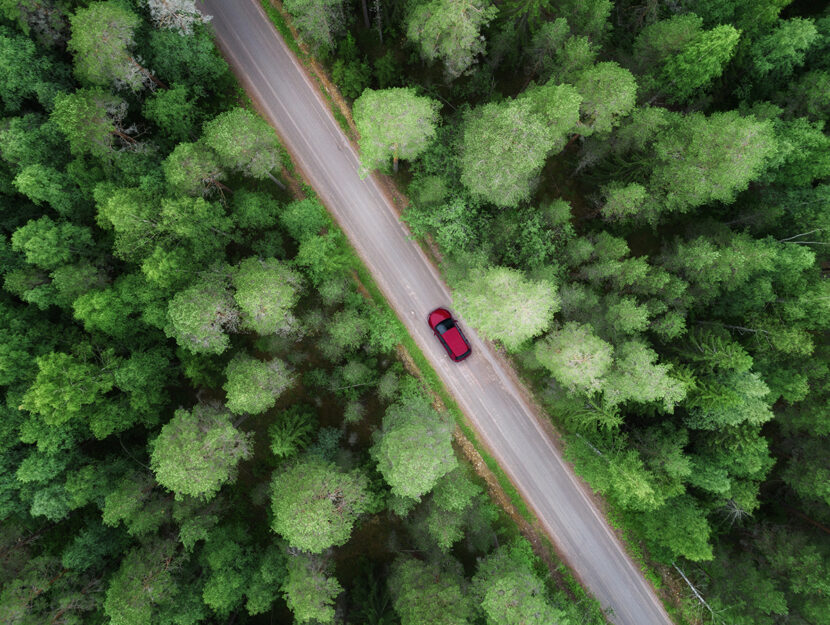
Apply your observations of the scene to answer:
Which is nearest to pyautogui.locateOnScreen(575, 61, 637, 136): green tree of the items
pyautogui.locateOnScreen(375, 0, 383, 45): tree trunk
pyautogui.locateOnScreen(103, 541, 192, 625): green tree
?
pyautogui.locateOnScreen(375, 0, 383, 45): tree trunk

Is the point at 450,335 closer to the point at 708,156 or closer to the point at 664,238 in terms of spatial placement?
the point at 664,238

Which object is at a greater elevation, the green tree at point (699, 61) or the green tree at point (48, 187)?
the green tree at point (48, 187)

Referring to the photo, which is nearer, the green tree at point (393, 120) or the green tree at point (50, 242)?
the green tree at point (393, 120)

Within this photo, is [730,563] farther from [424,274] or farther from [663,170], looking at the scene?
[424,274]

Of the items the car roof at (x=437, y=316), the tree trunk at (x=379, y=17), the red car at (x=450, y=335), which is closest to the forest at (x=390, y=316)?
the tree trunk at (x=379, y=17)

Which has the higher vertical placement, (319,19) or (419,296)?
(319,19)

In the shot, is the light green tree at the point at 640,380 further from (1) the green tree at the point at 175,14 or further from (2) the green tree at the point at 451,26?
(1) the green tree at the point at 175,14

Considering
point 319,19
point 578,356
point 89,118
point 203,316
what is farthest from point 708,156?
point 89,118

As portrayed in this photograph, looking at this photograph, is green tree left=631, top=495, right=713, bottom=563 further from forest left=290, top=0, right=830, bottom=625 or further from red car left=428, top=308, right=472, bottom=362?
red car left=428, top=308, right=472, bottom=362
